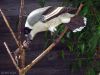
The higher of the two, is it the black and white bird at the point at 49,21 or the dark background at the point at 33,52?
the black and white bird at the point at 49,21

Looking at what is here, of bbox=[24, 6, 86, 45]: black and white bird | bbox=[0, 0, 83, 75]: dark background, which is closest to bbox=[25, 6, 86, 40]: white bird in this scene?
bbox=[24, 6, 86, 45]: black and white bird

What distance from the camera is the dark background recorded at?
2.92 metres

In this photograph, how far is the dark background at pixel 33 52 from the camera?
9.57 ft

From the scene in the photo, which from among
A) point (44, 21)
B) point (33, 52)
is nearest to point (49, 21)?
point (44, 21)

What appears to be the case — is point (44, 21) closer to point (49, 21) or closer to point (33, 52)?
point (49, 21)

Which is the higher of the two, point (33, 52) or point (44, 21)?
point (44, 21)

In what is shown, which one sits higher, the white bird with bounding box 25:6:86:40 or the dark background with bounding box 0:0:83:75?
the white bird with bounding box 25:6:86:40

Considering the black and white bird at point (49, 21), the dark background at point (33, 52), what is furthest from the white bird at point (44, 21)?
the dark background at point (33, 52)

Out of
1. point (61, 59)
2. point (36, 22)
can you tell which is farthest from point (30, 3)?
point (36, 22)

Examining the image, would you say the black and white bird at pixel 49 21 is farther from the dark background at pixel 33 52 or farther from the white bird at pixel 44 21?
the dark background at pixel 33 52

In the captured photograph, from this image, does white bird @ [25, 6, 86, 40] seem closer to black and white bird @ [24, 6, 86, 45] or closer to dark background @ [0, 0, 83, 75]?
black and white bird @ [24, 6, 86, 45]

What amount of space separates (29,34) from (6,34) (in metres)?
1.26

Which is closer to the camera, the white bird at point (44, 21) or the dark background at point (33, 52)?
the white bird at point (44, 21)

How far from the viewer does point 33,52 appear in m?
2.97
